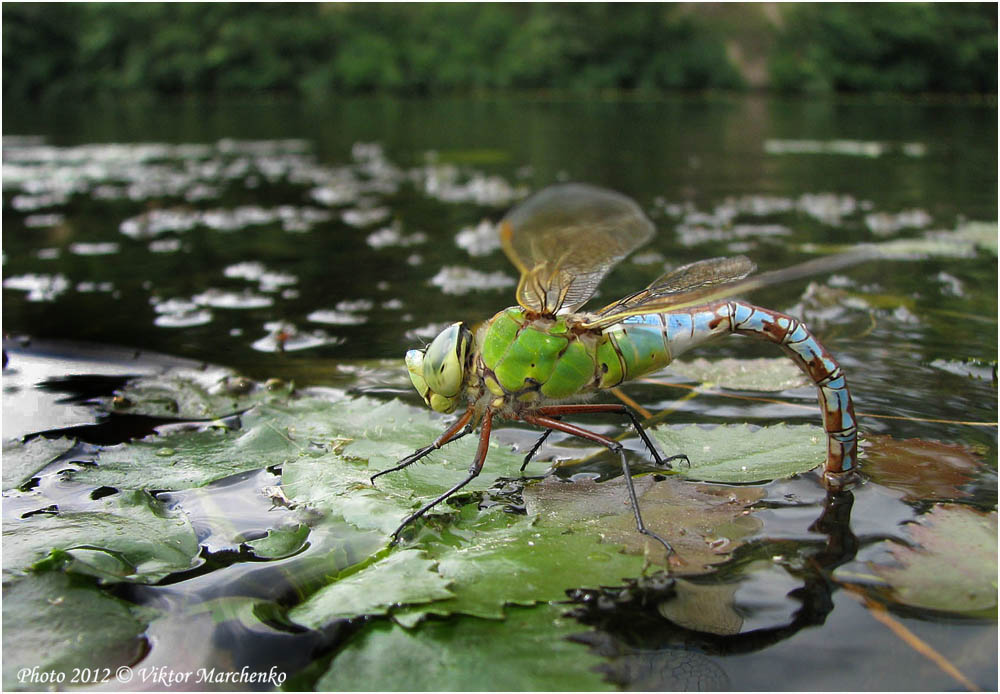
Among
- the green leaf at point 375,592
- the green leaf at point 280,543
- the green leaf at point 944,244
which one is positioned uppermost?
the green leaf at point 944,244

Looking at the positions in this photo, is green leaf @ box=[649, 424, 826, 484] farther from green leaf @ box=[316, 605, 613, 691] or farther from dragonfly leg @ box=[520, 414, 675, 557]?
green leaf @ box=[316, 605, 613, 691]

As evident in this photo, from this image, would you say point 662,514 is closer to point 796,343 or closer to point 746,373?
point 796,343

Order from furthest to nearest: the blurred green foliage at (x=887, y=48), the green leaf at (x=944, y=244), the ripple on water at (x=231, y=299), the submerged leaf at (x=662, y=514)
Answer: the blurred green foliage at (x=887, y=48)
the green leaf at (x=944, y=244)
the ripple on water at (x=231, y=299)
the submerged leaf at (x=662, y=514)

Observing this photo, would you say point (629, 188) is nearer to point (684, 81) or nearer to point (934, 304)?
point (934, 304)

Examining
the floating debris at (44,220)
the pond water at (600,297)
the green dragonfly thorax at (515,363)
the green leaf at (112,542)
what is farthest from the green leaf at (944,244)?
the floating debris at (44,220)

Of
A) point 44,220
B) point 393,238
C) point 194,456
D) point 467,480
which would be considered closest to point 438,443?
point 467,480

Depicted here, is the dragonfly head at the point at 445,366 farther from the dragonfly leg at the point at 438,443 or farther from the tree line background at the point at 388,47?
the tree line background at the point at 388,47

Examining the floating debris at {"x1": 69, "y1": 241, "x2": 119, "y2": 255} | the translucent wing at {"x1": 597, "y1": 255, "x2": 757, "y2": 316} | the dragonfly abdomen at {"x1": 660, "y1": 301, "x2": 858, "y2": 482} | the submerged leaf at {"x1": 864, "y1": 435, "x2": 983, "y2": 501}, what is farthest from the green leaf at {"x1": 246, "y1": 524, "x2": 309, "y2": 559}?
the floating debris at {"x1": 69, "y1": 241, "x2": 119, "y2": 255}

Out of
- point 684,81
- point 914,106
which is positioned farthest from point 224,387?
point 684,81
